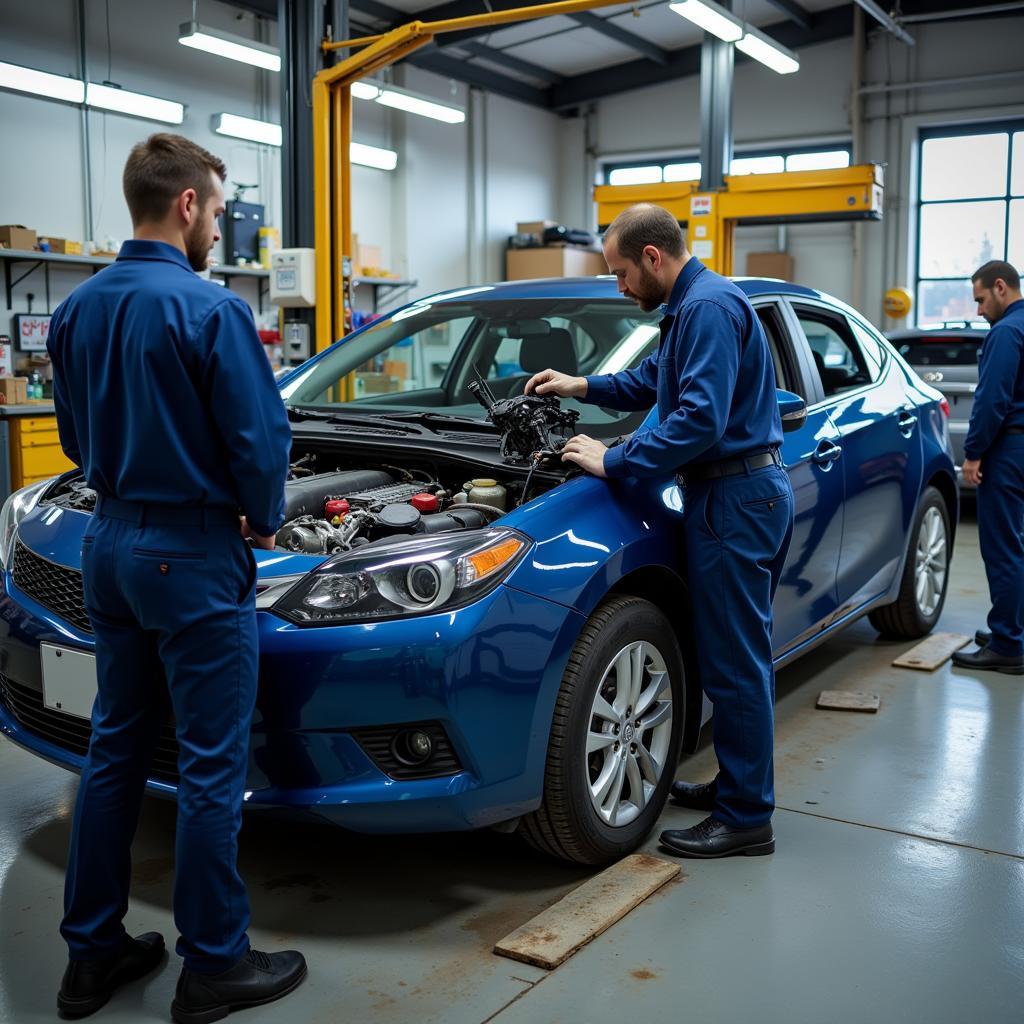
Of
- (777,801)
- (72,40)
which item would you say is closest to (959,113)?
(72,40)

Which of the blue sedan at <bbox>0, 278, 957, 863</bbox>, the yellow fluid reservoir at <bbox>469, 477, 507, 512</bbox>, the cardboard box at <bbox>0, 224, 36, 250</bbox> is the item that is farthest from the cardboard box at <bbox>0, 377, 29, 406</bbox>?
the yellow fluid reservoir at <bbox>469, 477, 507, 512</bbox>

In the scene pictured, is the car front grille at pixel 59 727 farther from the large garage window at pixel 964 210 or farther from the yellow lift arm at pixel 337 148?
the large garage window at pixel 964 210

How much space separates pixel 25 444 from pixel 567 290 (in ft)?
17.4

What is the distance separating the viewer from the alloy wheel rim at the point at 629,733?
2.44 meters

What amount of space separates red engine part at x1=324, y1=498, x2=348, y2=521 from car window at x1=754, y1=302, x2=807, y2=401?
141cm

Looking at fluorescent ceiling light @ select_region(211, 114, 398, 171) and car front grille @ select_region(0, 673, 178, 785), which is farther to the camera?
fluorescent ceiling light @ select_region(211, 114, 398, 171)

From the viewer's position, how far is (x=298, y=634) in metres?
2.12

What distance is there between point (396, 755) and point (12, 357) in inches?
289

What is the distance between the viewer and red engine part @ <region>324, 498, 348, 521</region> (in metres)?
2.69

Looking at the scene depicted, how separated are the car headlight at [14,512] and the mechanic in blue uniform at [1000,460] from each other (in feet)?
9.99

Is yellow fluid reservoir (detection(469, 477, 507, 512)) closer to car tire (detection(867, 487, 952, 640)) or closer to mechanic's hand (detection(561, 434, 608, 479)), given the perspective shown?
mechanic's hand (detection(561, 434, 608, 479))

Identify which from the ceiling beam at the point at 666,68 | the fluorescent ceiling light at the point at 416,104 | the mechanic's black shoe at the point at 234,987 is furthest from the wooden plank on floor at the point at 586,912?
the ceiling beam at the point at 666,68

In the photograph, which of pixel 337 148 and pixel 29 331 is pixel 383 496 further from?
pixel 29 331

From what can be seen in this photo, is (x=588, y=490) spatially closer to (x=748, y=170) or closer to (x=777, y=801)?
(x=777, y=801)
